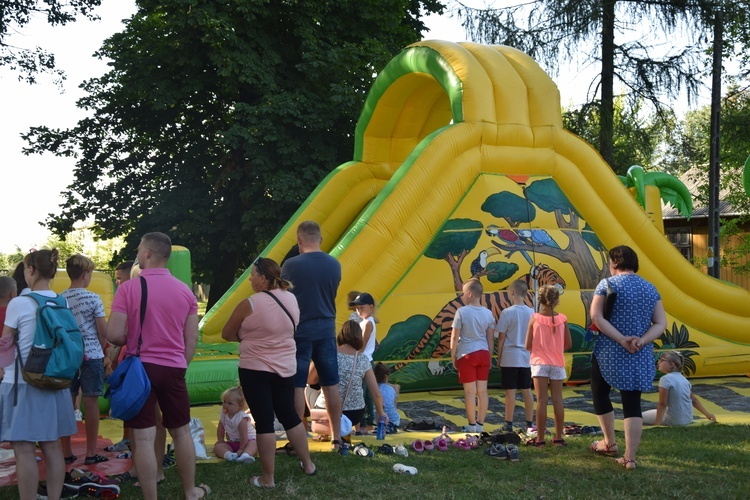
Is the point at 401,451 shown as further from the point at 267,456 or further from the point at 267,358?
the point at 267,358

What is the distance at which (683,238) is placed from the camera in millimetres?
28281

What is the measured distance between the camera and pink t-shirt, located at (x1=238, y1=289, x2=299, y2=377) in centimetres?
452

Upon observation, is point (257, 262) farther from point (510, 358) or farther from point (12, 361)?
point (510, 358)

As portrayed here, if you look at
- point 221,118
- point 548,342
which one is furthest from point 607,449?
point 221,118

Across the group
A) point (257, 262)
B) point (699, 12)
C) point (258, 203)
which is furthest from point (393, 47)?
point (257, 262)

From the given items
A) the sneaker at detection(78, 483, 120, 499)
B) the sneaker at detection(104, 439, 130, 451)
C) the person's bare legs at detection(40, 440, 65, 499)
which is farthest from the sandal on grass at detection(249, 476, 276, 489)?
the sneaker at detection(104, 439, 130, 451)

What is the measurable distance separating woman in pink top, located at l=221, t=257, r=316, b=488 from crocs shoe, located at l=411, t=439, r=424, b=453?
1.08 m

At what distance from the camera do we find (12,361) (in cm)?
401

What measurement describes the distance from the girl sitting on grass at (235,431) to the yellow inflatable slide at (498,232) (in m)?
2.78

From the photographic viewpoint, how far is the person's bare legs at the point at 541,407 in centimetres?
550

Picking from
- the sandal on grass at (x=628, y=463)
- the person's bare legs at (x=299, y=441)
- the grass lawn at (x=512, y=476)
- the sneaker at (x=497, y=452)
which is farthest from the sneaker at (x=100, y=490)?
the sandal on grass at (x=628, y=463)

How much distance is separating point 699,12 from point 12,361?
14.3 meters

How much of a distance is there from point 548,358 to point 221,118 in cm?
1405

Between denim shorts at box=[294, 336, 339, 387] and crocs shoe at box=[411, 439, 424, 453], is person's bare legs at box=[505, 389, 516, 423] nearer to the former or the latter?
crocs shoe at box=[411, 439, 424, 453]
